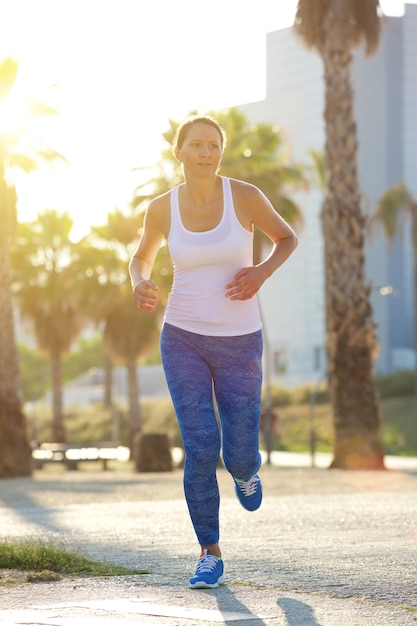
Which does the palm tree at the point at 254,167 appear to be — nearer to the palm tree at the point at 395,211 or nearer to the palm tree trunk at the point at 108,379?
the palm tree at the point at 395,211

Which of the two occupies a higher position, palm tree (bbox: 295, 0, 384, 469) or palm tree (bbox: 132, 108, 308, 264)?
palm tree (bbox: 132, 108, 308, 264)

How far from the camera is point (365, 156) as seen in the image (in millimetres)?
134125

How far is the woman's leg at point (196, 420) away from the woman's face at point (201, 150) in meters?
0.73

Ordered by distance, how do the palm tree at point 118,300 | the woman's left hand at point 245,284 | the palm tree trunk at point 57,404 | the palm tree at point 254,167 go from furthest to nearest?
1. the palm tree trunk at point 57,404
2. the palm tree at point 118,300
3. the palm tree at point 254,167
4. the woman's left hand at point 245,284

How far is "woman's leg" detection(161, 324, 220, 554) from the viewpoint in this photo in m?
5.57

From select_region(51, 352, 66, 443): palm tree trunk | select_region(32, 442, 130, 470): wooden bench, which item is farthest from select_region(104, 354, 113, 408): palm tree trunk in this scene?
select_region(32, 442, 130, 470): wooden bench

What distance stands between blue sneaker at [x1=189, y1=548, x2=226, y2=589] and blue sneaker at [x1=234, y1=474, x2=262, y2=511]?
495mm

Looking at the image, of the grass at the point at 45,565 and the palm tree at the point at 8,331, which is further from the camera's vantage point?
the palm tree at the point at 8,331

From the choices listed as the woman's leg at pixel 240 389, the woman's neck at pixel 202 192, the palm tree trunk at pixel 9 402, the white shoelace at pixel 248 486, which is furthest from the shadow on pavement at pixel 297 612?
the palm tree trunk at pixel 9 402

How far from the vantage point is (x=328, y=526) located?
825 cm

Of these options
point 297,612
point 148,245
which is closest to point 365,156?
point 148,245

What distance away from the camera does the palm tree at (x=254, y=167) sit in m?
33.5

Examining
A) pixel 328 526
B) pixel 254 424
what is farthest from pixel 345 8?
Result: pixel 254 424

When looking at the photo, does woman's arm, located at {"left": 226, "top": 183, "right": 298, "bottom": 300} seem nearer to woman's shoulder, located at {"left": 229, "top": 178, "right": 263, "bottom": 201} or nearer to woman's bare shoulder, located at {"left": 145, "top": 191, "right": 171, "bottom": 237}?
woman's shoulder, located at {"left": 229, "top": 178, "right": 263, "bottom": 201}
